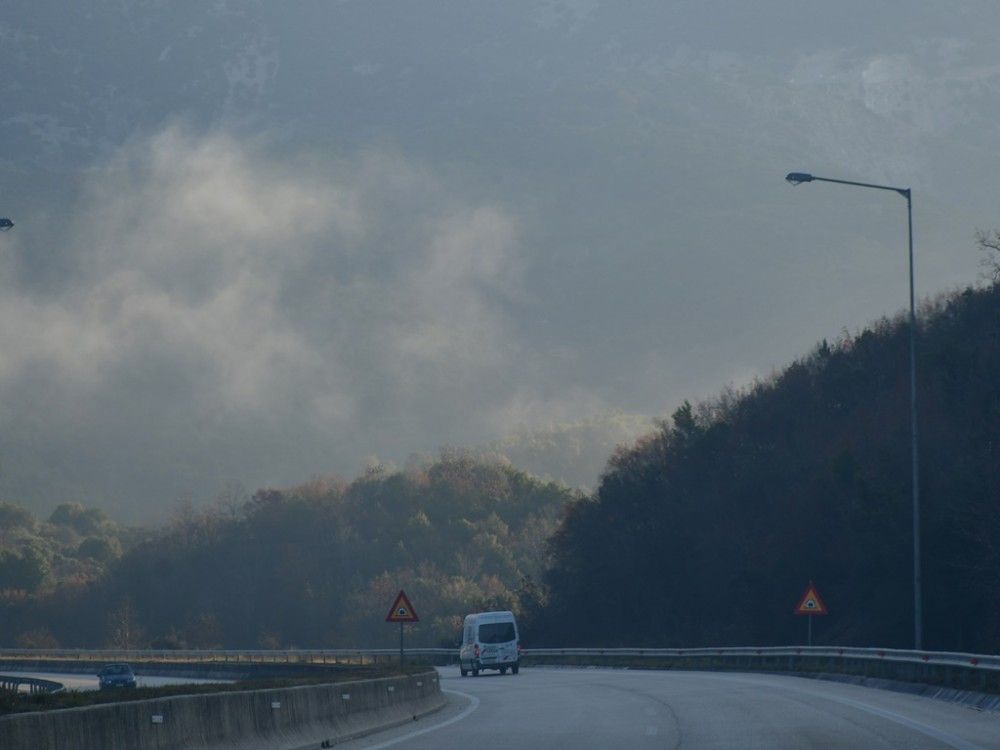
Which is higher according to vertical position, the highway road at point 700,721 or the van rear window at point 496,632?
the highway road at point 700,721

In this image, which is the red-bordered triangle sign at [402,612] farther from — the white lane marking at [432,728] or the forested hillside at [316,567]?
the forested hillside at [316,567]

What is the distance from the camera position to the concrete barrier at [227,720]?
1288 cm

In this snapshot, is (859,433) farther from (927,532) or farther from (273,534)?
(273,534)

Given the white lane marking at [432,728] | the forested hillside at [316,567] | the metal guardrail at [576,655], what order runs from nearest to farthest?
the white lane marking at [432,728], the metal guardrail at [576,655], the forested hillside at [316,567]

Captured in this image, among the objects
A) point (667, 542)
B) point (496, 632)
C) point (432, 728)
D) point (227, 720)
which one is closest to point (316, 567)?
point (667, 542)

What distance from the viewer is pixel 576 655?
64562 millimetres

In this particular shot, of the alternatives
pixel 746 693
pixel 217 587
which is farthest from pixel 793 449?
pixel 217 587

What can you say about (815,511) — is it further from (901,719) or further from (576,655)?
(901,719)

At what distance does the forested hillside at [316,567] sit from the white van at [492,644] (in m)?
82.6

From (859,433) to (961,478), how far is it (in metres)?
20.2

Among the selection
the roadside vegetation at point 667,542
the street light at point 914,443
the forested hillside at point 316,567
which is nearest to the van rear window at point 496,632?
the roadside vegetation at point 667,542

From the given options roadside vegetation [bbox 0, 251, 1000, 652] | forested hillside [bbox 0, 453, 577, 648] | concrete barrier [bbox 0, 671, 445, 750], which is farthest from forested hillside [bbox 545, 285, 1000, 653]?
forested hillside [bbox 0, 453, 577, 648]

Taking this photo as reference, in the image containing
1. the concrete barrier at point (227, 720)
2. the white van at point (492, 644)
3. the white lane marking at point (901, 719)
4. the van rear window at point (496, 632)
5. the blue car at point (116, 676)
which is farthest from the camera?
the blue car at point (116, 676)

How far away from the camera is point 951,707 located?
2653 centimetres
